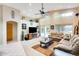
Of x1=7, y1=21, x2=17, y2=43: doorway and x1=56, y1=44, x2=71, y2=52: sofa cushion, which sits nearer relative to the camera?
x1=56, y1=44, x2=71, y2=52: sofa cushion

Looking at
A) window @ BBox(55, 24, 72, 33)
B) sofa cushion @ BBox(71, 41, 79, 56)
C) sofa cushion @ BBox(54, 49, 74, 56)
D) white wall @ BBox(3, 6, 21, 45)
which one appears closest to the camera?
sofa cushion @ BBox(71, 41, 79, 56)

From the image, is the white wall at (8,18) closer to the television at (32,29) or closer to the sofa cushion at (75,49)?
the television at (32,29)

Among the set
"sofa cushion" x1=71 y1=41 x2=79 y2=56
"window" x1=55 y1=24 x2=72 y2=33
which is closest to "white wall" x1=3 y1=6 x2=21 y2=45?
"window" x1=55 y1=24 x2=72 y2=33

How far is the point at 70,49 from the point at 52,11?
102 cm

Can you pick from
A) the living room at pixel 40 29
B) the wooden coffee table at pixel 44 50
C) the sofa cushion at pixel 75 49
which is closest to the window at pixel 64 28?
the living room at pixel 40 29

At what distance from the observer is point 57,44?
2.56m

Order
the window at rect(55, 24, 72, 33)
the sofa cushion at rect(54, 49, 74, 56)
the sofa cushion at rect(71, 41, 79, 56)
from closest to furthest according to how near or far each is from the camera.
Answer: the sofa cushion at rect(71, 41, 79, 56), the sofa cushion at rect(54, 49, 74, 56), the window at rect(55, 24, 72, 33)

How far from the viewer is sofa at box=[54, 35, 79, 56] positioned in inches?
92.1

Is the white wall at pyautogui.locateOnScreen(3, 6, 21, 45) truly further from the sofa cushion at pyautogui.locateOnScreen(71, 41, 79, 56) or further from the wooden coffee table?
the sofa cushion at pyautogui.locateOnScreen(71, 41, 79, 56)

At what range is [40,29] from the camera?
2715mm

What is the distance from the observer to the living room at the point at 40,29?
8.07 feet

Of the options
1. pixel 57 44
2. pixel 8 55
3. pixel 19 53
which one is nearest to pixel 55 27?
pixel 57 44

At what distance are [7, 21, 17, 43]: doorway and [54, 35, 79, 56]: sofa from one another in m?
1.12

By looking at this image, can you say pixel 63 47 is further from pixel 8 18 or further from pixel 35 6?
pixel 8 18
